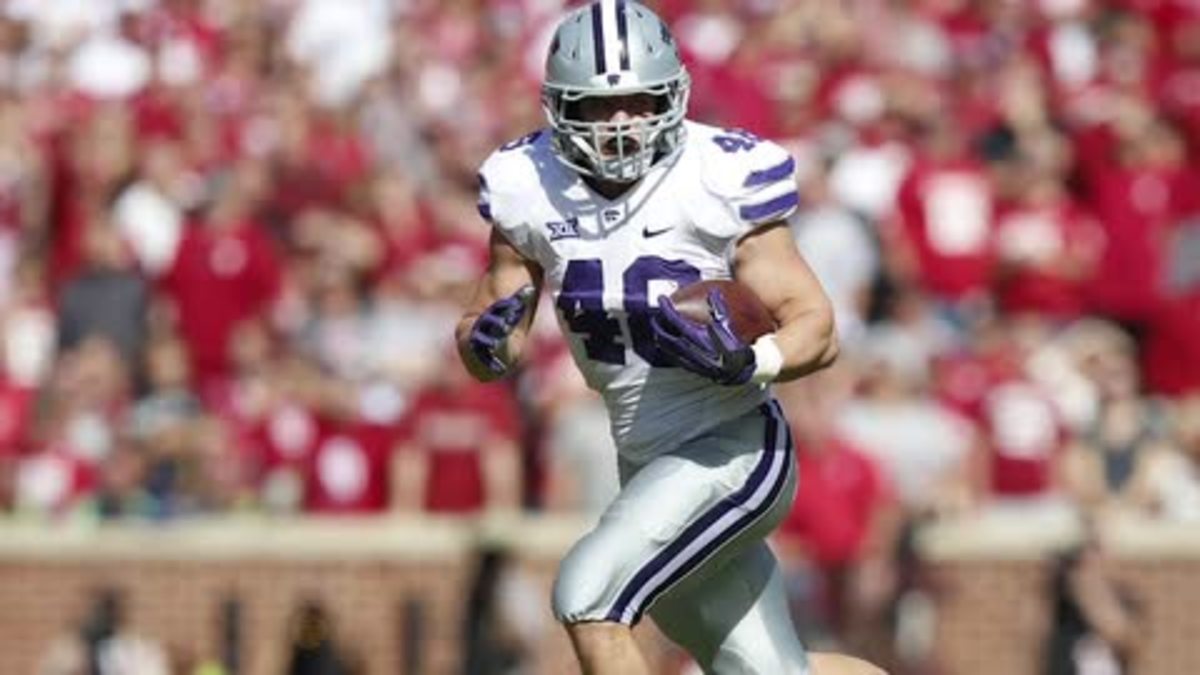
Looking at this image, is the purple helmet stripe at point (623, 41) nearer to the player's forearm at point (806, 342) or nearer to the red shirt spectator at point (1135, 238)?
the player's forearm at point (806, 342)

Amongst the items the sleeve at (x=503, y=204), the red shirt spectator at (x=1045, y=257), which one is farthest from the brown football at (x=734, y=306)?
the red shirt spectator at (x=1045, y=257)

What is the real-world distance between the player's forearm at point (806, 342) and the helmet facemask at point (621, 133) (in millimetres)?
447

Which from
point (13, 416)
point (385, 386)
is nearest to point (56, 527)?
point (13, 416)

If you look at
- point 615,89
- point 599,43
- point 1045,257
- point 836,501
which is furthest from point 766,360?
point 1045,257

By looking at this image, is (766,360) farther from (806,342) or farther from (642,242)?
(642,242)

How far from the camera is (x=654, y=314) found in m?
7.04

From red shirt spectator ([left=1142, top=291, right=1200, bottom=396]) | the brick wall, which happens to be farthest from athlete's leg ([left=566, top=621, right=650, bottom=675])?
red shirt spectator ([left=1142, top=291, right=1200, bottom=396])

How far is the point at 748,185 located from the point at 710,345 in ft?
1.47

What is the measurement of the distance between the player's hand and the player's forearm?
0.55 m

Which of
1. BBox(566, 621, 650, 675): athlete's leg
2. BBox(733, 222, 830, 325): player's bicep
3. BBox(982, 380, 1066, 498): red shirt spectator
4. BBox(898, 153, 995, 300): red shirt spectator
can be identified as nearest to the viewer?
BBox(566, 621, 650, 675): athlete's leg

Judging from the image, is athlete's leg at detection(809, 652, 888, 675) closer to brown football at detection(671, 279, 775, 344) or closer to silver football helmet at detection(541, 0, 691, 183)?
brown football at detection(671, 279, 775, 344)

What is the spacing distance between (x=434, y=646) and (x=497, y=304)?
6.30 meters

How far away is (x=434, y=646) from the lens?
13.3 m

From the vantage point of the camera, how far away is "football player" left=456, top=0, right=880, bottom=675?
7.09 m
